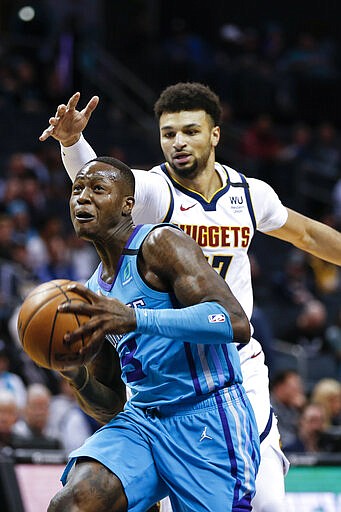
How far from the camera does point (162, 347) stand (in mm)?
4641

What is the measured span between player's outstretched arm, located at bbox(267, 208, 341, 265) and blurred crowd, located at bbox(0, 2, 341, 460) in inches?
121

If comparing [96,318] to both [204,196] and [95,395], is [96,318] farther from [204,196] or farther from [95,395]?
[204,196]

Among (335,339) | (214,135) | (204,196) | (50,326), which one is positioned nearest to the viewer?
(50,326)

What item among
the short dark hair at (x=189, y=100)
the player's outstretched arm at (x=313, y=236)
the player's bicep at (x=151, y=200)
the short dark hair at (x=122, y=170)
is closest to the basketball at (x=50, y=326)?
the short dark hair at (x=122, y=170)

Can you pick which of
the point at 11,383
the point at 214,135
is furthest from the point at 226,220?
the point at 11,383

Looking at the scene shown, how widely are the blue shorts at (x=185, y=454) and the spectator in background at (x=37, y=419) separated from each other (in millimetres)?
4510

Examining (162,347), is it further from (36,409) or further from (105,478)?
(36,409)

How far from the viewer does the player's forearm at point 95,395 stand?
500cm

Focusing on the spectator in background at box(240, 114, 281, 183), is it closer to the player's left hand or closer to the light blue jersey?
the light blue jersey

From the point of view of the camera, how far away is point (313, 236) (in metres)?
6.06

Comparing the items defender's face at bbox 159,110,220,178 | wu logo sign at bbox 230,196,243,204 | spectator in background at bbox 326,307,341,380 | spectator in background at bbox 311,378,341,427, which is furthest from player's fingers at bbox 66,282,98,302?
spectator in background at bbox 326,307,341,380

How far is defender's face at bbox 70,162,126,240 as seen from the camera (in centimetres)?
471

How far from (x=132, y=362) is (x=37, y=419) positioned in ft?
15.8

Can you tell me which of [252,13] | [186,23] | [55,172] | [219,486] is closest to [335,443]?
[219,486]
